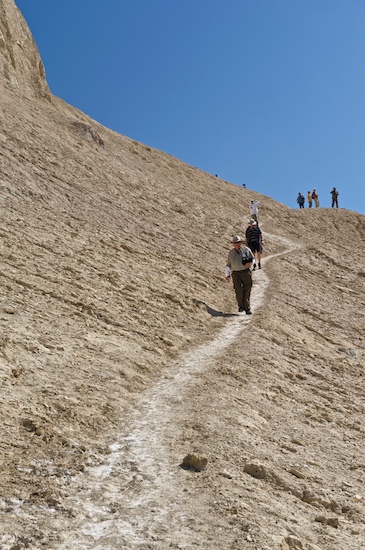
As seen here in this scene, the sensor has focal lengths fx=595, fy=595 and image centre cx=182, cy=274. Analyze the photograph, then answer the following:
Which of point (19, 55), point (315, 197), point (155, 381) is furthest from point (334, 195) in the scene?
point (155, 381)

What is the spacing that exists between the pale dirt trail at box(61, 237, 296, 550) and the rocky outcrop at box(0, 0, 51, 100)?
2464 cm

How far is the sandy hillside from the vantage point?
5336 mm

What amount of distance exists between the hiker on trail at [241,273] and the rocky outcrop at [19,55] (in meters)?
18.6

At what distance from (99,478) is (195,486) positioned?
3.13 ft

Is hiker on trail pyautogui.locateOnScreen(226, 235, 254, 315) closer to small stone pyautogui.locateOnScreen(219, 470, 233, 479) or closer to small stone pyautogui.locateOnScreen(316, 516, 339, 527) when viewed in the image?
small stone pyautogui.locateOnScreen(219, 470, 233, 479)

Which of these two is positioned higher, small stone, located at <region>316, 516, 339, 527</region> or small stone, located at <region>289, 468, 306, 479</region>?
small stone, located at <region>289, 468, 306, 479</region>

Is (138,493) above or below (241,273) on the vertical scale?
below

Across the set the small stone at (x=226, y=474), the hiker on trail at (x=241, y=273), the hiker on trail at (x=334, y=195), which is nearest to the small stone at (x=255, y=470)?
the small stone at (x=226, y=474)

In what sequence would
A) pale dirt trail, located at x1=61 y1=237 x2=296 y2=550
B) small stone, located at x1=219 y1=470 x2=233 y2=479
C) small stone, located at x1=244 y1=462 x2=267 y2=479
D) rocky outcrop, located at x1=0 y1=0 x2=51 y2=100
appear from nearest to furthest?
pale dirt trail, located at x1=61 y1=237 x2=296 y2=550 → small stone, located at x1=219 y1=470 x2=233 y2=479 → small stone, located at x1=244 y1=462 x2=267 y2=479 → rocky outcrop, located at x1=0 y1=0 x2=51 y2=100

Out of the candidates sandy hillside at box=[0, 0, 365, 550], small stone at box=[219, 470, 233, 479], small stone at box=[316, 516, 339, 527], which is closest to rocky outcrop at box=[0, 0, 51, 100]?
sandy hillside at box=[0, 0, 365, 550]

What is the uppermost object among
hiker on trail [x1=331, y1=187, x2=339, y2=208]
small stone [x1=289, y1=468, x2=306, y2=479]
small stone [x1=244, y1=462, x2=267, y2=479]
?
hiker on trail [x1=331, y1=187, x2=339, y2=208]

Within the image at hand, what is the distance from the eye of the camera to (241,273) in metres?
14.2

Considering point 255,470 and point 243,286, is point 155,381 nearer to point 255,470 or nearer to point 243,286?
point 255,470

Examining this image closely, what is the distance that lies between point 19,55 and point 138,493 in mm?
30102
